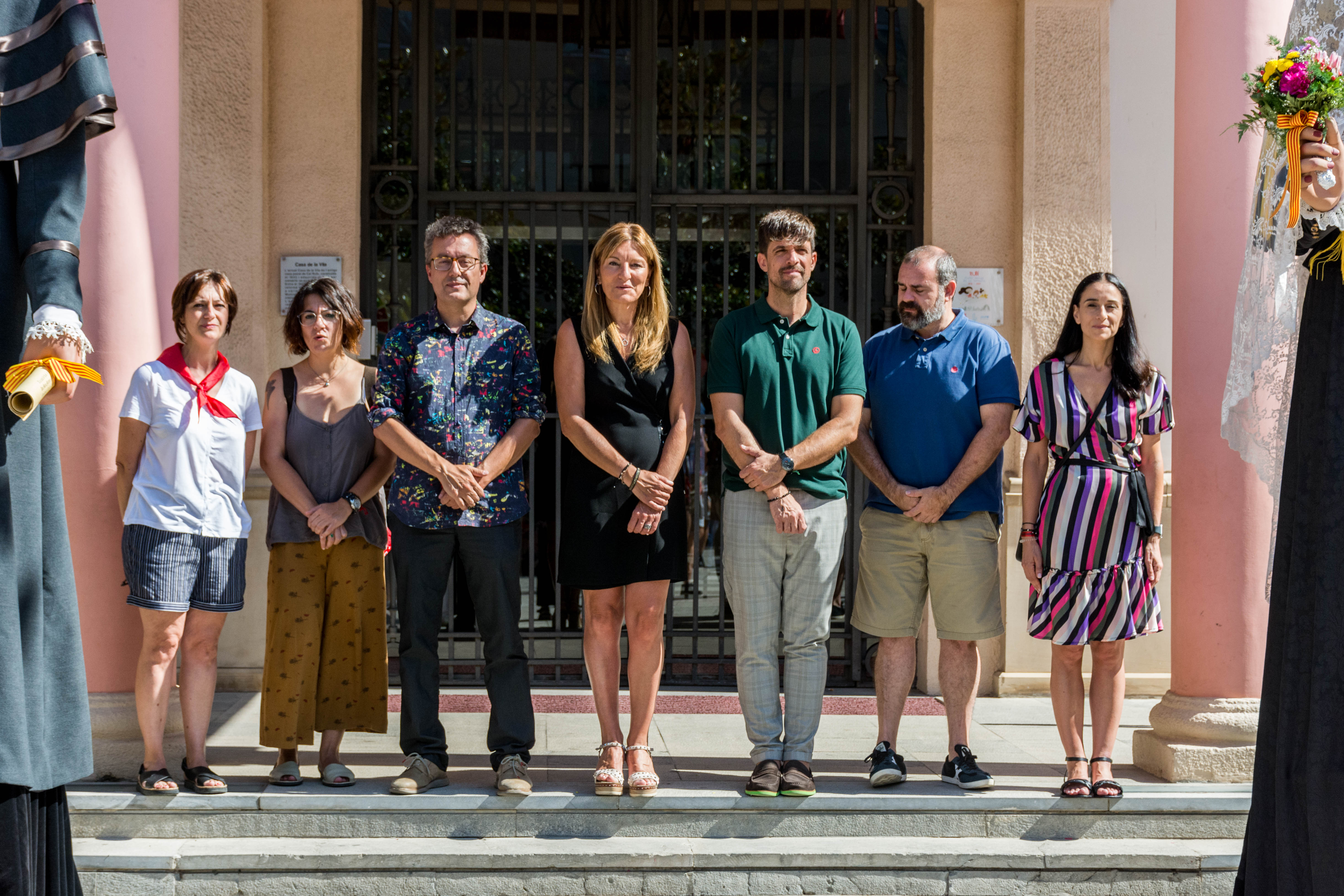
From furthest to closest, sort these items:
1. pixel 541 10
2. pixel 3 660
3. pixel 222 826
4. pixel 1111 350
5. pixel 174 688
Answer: pixel 541 10 < pixel 174 688 < pixel 1111 350 < pixel 222 826 < pixel 3 660

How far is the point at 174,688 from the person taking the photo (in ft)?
16.0

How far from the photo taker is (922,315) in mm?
4688

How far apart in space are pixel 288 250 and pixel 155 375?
7.55ft

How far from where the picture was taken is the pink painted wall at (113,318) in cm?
448

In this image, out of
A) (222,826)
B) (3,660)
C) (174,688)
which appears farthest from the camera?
(174,688)

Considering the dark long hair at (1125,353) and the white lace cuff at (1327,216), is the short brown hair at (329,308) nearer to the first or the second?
the dark long hair at (1125,353)

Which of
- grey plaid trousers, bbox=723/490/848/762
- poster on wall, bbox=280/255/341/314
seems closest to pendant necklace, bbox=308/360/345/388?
grey plaid trousers, bbox=723/490/848/762

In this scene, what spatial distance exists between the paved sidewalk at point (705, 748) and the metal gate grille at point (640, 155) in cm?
91

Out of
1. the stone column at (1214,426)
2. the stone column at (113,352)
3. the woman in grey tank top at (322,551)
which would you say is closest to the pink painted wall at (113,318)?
the stone column at (113,352)

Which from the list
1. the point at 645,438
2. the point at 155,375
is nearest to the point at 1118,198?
the point at 645,438

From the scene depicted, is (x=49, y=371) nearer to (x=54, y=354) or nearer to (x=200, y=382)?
(x=54, y=354)

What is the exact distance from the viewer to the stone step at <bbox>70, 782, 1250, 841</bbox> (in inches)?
165

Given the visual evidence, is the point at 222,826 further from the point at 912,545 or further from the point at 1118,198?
the point at 1118,198

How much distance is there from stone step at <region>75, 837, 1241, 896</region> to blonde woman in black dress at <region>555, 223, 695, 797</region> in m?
0.30
